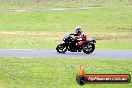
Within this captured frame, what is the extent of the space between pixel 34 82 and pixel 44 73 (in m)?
1.35

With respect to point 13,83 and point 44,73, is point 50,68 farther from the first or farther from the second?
point 13,83

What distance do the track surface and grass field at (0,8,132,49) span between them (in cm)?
408

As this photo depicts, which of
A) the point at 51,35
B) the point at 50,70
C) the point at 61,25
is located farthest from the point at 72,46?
the point at 61,25

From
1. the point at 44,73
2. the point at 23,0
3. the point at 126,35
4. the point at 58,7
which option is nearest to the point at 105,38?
the point at 126,35

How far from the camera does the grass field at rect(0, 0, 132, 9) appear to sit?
7238cm

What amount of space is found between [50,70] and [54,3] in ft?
185

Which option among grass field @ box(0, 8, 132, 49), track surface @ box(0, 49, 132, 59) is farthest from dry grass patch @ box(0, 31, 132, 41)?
track surface @ box(0, 49, 132, 59)

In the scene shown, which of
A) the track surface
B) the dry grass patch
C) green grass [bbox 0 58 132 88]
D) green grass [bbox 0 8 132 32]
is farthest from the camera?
green grass [bbox 0 8 132 32]

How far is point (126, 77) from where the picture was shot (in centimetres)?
1256

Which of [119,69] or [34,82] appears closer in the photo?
[34,82]

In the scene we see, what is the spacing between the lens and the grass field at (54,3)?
72375 mm

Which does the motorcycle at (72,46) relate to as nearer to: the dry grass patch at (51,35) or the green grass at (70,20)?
the dry grass patch at (51,35)

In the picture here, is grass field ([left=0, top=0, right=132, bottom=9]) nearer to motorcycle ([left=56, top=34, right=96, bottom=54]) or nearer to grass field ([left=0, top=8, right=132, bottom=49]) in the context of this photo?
grass field ([left=0, top=8, right=132, bottom=49])

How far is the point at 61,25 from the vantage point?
50.0 meters
